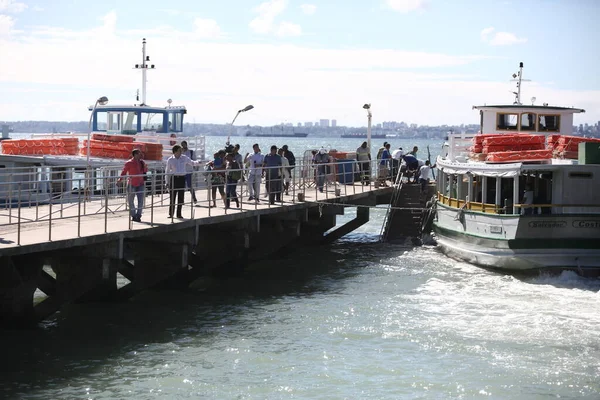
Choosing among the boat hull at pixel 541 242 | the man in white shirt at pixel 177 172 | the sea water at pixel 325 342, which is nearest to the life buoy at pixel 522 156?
the boat hull at pixel 541 242

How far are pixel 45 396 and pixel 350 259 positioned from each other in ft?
47.1

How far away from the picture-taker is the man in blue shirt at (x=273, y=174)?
2473cm

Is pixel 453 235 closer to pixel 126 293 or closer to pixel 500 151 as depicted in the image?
pixel 500 151

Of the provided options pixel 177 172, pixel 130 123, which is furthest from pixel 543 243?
pixel 130 123

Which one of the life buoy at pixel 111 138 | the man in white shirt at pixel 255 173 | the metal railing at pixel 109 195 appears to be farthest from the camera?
the life buoy at pixel 111 138

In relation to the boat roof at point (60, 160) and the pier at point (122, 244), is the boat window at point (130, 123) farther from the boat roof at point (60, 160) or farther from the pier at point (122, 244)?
the pier at point (122, 244)

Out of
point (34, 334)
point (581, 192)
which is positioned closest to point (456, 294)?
point (581, 192)

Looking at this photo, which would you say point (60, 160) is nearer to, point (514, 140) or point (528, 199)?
point (514, 140)

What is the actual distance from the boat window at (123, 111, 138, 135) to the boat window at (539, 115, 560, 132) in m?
15.3

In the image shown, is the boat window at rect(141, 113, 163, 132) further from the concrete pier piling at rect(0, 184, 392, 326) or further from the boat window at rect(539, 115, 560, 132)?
the boat window at rect(539, 115, 560, 132)

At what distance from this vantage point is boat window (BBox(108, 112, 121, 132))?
1394 inches

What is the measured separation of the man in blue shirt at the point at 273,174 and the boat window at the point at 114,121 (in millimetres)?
11876

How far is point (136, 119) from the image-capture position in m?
35.1

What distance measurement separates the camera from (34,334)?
55.1 feet
